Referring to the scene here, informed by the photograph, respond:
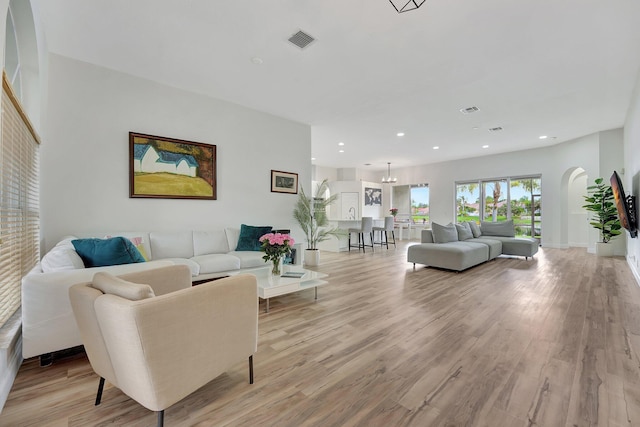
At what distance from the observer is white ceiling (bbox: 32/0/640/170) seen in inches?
100

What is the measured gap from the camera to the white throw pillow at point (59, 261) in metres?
2.27

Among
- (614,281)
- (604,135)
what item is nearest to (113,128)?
(614,281)

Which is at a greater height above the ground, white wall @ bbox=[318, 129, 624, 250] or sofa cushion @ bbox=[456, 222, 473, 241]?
white wall @ bbox=[318, 129, 624, 250]

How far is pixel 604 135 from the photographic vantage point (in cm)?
651

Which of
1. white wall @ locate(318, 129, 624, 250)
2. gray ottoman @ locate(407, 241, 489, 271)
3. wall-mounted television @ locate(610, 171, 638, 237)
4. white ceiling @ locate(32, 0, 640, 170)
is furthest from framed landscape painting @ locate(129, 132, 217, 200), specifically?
white wall @ locate(318, 129, 624, 250)

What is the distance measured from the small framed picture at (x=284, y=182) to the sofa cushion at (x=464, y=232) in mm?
3677

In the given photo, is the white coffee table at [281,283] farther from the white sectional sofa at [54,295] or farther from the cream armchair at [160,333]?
the cream armchair at [160,333]

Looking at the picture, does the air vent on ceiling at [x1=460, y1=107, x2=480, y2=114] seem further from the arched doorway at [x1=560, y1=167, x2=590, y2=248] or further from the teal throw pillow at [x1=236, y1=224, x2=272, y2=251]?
the arched doorway at [x1=560, y1=167, x2=590, y2=248]

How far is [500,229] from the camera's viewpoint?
6.96 meters

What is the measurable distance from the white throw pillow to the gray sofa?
16.2 ft

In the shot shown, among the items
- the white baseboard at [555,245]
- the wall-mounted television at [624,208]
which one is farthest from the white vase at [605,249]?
the wall-mounted television at [624,208]

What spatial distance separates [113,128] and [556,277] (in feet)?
22.9

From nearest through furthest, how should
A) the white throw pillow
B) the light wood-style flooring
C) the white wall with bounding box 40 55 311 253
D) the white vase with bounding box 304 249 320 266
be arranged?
1. the light wood-style flooring
2. the white throw pillow
3. the white wall with bounding box 40 55 311 253
4. the white vase with bounding box 304 249 320 266

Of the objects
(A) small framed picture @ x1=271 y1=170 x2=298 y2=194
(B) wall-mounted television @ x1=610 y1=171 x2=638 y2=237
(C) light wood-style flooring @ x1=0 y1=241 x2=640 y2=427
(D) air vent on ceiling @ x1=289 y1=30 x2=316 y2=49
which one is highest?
(D) air vent on ceiling @ x1=289 y1=30 x2=316 y2=49
